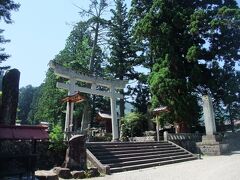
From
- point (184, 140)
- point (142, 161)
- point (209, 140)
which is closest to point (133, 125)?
point (184, 140)

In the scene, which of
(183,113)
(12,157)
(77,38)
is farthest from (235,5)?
(12,157)

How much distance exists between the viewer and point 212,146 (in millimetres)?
21109

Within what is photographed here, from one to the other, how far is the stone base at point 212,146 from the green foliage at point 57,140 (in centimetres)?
1136

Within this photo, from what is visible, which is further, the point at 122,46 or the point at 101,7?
the point at 122,46

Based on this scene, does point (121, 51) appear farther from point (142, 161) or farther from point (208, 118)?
point (142, 161)

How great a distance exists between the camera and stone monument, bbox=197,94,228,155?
68.8 ft

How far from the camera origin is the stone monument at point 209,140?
68.8 feet

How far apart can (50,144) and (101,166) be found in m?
2.79

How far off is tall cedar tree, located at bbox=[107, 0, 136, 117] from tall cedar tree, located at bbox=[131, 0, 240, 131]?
27.8 feet

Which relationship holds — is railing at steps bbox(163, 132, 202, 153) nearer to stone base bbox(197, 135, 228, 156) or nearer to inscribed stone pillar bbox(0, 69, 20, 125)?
stone base bbox(197, 135, 228, 156)

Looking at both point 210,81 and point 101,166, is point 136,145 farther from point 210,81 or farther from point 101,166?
point 210,81

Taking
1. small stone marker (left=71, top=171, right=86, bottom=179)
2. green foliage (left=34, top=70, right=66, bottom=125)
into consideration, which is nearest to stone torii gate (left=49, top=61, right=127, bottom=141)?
small stone marker (left=71, top=171, right=86, bottom=179)

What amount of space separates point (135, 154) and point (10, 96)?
7517 millimetres

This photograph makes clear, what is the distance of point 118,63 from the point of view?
36531 millimetres
